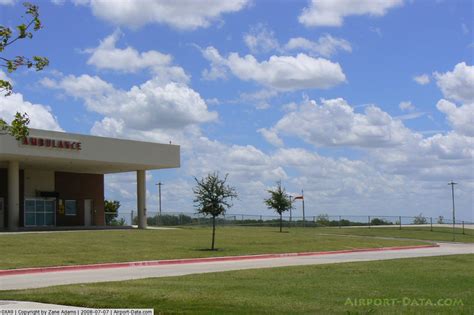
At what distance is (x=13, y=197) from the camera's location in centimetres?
4506

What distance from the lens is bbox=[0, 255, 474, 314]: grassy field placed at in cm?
1162

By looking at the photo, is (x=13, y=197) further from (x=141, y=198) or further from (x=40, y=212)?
(x=141, y=198)

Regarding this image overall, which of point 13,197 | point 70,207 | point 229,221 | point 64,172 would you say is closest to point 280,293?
point 13,197

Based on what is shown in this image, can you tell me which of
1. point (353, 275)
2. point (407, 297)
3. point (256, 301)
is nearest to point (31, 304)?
point (256, 301)

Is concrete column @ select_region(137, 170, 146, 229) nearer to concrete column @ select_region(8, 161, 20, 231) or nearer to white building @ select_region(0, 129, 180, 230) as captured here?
white building @ select_region(0, 129, 180, 230)

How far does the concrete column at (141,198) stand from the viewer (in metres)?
54.0

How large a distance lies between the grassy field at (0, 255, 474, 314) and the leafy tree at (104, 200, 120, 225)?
47.3 m

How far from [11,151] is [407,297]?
3339cm

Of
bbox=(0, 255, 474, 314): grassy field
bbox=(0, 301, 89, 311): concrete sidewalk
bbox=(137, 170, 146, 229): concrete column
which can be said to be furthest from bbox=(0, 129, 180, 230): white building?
bbox=(0, 301, 89, 311): concrete sidewalk

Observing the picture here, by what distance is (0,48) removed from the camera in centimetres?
1152

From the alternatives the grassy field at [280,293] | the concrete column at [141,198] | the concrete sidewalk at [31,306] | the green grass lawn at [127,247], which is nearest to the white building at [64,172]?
the concrete column at [141,198]

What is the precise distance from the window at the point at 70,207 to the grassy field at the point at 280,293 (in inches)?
1535

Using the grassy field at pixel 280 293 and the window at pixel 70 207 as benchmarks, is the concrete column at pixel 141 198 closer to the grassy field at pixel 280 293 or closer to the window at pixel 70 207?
the window at pixel 70 207

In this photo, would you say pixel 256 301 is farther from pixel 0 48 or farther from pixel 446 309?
pixel 0 48
